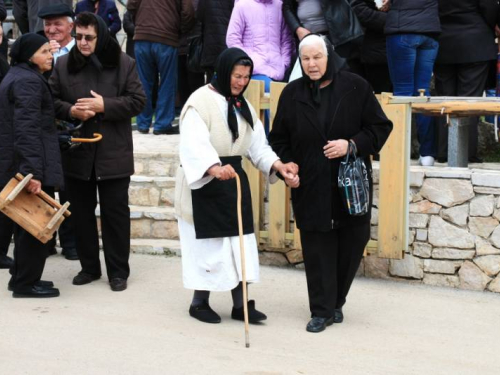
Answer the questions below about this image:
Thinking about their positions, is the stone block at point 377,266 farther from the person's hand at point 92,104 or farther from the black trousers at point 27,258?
the black trousers at point 27,258

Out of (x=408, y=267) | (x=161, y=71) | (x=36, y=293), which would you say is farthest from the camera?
(x=161, y=71)

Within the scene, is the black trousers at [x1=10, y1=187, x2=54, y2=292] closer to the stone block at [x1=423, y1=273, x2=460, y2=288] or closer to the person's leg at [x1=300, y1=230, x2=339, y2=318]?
the person's leg at [x1=300, y1=230, x2=339, y2=318]

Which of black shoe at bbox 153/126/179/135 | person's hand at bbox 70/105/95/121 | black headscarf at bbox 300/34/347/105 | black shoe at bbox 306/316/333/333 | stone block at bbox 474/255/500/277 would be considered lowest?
black shoe at bbox 306/316/333/333

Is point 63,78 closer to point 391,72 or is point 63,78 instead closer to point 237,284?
point 237,284

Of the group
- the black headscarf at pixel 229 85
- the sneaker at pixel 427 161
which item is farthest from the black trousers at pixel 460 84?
the black headscarf at pixel 229 85

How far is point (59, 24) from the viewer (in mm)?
8312

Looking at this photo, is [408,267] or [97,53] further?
[408,267]

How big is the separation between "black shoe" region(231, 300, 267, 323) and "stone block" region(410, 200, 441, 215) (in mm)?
1630

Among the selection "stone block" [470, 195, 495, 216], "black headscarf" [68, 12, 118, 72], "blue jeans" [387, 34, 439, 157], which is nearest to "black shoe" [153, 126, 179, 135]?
"blue jeans" [387, 34, 439, 157]

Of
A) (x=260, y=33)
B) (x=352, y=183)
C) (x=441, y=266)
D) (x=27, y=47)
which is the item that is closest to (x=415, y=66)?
(x=260, y=33)

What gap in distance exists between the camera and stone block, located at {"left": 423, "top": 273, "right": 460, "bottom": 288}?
753 centimetres

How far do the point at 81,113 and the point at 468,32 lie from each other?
3.61 m

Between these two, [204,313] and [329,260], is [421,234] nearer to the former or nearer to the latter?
[329,260]

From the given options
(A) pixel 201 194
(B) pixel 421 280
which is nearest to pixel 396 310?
(B) pixel 421 280
